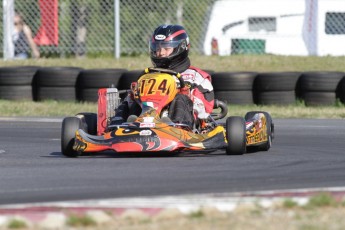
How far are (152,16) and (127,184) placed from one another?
11.2 m

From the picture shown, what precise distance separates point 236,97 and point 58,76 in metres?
2.62

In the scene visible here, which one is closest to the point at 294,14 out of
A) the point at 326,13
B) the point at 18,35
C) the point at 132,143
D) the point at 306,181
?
the point at 326,13

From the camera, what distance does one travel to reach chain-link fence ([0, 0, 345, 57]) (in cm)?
1755

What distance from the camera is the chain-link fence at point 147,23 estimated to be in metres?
17.5

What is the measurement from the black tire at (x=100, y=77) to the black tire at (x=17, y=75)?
820 mm

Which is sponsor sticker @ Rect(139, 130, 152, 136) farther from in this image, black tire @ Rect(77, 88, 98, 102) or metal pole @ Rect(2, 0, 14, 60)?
metal pole @ Rect(2, 0, 14, 60)

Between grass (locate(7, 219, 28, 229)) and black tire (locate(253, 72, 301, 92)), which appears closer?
grass (locate(7, 219, 28, 229))

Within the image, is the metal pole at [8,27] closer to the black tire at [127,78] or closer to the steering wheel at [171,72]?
the black tire at [127,78]

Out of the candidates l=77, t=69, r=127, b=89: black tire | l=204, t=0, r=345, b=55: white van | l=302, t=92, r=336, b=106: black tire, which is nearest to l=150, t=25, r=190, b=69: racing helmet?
l=77, t=69, r=127, b=89: black tire

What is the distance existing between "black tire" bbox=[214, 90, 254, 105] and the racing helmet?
4.89 metres

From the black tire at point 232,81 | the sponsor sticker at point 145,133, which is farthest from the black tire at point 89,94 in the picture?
the sponsor sticker at point 145,133

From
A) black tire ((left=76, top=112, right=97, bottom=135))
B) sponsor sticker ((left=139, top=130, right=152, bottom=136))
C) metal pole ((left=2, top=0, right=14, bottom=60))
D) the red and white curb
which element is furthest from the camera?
metal pole ((left=2, top=0, right=14, bottom=60))

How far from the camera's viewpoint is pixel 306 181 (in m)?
6.88

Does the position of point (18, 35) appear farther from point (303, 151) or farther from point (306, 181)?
point (306, 181)
